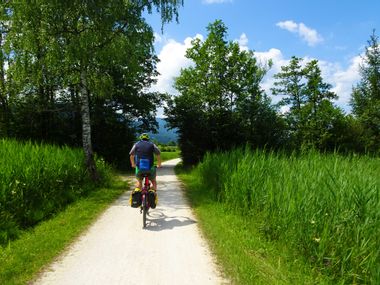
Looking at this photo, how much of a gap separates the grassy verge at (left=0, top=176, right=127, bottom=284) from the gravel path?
0.81 feet

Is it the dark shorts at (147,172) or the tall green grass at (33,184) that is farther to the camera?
the dark shorts at (147,172)

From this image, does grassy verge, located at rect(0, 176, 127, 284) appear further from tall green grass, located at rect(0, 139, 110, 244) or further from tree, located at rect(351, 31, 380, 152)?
tree, located at rect(351, 31, 380, 152)

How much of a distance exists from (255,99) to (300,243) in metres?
26.3

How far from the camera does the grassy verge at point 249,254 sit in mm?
5547

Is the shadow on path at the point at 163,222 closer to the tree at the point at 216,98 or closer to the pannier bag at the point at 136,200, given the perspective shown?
the pannier bag at the point at 136,200

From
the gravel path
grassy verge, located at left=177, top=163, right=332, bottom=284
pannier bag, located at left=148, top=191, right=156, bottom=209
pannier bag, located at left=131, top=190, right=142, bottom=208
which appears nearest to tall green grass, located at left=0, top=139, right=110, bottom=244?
the gravel path

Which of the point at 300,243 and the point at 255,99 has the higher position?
the point at 255,99

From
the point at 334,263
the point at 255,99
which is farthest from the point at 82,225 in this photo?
the point at 255,99

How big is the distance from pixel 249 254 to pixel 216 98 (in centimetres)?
2573

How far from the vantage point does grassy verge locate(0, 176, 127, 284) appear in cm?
586

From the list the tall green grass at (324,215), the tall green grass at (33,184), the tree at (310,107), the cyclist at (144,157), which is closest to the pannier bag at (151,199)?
the cyclist at (144,157)

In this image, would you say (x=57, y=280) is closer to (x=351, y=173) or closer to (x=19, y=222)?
(x=19, y=222)

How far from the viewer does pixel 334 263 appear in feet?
17.9

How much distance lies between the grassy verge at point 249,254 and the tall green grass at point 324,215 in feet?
0.64
